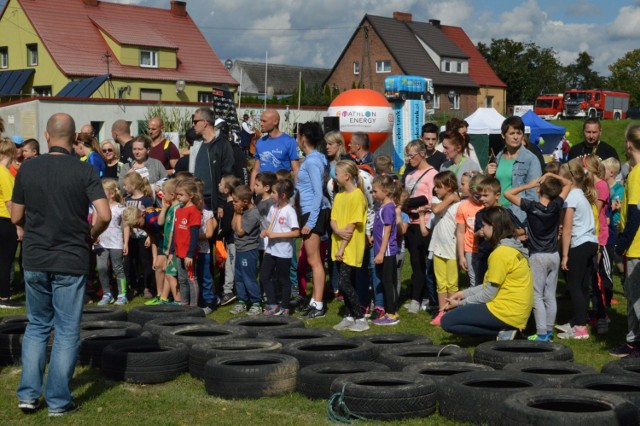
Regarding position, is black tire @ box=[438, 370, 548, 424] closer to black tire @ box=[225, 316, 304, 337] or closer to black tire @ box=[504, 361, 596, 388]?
black tire @ box=[504, 361, 596, 388]

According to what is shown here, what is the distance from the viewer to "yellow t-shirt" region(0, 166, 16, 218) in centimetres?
1117

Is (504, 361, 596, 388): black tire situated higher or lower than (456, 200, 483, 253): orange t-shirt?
lower

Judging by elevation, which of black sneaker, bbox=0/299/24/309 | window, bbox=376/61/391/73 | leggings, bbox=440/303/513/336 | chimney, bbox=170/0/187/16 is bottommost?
black sneaker, bbox=0/299/24/309

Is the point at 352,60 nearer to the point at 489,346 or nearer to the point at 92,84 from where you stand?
the point at 92,84

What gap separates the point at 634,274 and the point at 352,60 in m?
69.0


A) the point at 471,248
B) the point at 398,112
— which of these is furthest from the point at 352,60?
the point at 471,248

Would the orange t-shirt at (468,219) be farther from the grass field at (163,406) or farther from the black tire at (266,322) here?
the black tire at (266,322)

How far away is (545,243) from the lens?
29.3 ft

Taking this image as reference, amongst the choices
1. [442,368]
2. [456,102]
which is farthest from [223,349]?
[456,102]

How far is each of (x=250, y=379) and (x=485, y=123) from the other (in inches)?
970

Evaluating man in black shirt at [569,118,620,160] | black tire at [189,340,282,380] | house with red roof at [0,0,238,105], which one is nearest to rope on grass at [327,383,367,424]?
black tire at [189,340,282,380]

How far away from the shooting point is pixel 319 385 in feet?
22.2

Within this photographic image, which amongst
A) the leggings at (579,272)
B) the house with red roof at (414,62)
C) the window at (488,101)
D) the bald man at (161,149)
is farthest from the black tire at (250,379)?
the window at (488,101)

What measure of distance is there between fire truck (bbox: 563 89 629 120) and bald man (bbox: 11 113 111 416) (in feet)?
208
